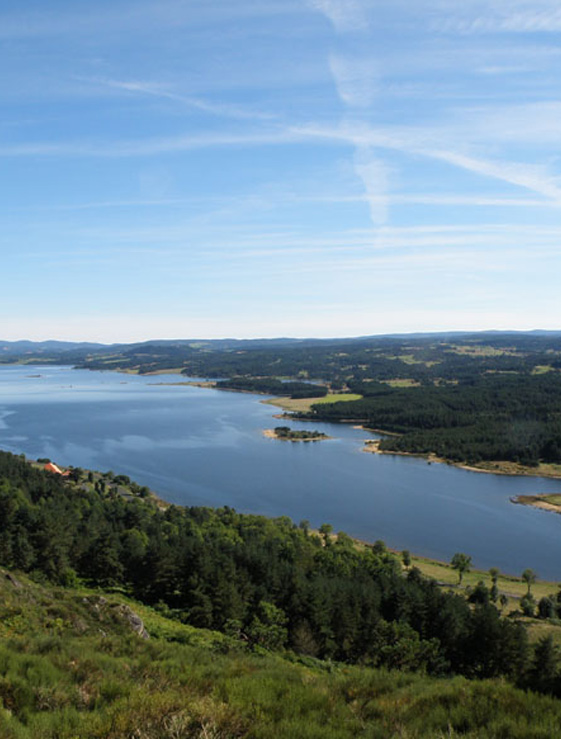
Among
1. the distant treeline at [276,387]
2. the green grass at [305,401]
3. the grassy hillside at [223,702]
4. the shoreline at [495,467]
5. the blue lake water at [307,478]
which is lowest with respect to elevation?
the shoreline at [495,467]

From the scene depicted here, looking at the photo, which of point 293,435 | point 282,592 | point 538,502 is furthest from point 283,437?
point 282,592

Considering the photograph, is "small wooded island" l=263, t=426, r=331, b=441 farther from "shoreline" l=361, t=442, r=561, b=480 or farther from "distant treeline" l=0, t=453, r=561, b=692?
"distant treeline" l=0, t=453, r=561, b=692

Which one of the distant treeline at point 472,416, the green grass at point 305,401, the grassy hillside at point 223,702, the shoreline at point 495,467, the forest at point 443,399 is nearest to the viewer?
the grassy hillside at point 223,702

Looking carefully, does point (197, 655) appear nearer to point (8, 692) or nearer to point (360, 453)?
point (8, 692)

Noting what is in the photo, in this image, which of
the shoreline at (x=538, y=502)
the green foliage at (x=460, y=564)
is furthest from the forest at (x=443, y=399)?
the green foliage at (x=460, y=564)

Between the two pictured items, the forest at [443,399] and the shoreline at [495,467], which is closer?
the shoreline at [495,467]

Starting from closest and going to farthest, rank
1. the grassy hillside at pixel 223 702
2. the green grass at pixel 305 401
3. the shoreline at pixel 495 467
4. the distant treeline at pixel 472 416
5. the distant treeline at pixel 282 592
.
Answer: the grassy hillside at pixel 223 702
the distant treeline at pixel 282 592
the shoreline at pixel 495 467
the distant treeline at pixel 472 416
the green grass at pixel 305 401

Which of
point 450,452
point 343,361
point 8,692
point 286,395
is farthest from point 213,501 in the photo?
point 343,361

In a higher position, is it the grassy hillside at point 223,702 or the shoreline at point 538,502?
the grassy hillside at point 223,702

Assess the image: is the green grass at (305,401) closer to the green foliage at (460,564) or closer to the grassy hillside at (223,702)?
the green foliage at (460,564)
